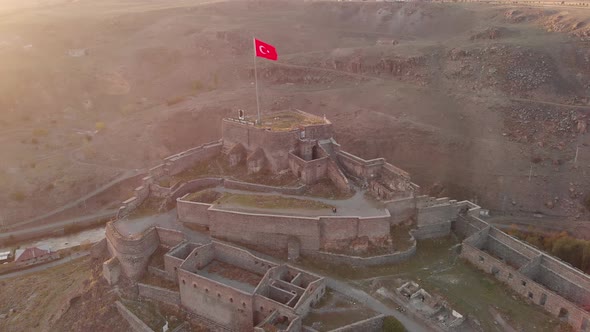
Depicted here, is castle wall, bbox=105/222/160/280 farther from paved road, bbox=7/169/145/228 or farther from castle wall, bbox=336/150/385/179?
paved road, bbox=7/169/145/228

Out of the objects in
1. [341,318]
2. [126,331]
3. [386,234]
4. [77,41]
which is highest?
[77,41]

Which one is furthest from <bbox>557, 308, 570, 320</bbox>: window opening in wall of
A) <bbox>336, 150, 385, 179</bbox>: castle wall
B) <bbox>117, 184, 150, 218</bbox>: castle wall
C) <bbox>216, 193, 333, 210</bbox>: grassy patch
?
<bbox>117, 184, 150, 218</bbox>: castle wall

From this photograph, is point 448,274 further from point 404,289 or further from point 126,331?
point 126,331

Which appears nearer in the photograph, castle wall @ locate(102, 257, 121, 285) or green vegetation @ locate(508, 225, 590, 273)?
castle wall @ locate(102, 257, 121, 285)

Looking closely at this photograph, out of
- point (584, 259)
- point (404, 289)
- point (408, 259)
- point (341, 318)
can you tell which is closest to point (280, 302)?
point (341, 318)

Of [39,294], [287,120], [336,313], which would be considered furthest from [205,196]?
[39,294]

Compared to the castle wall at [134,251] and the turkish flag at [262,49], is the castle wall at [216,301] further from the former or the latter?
the turkish flag at [262,49]

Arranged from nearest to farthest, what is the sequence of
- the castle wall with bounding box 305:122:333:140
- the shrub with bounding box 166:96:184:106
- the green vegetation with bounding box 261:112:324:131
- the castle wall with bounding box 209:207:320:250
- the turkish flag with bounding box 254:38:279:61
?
the castle wall with bounding box 209:207:320:250
the turkish flag with bounding box 254:38:279:61
the castle wall with bounding box 305:122:333:140
the green vegetation with bounding box 261:112:324:131
the shrub with bounding box 166:96:184:106
